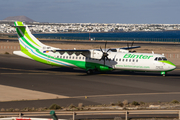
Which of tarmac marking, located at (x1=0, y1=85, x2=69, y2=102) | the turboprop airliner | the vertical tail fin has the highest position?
the vertical tail fin

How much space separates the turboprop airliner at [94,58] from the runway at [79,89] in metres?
1.42

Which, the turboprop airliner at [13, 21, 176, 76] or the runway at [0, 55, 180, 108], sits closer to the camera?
the runway at [0, 55, 180, 108]

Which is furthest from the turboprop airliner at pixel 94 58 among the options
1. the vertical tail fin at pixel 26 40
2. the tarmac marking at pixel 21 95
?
the tarmac marking at pixel 21 95

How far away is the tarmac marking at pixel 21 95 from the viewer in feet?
82.4

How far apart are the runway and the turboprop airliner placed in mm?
1418

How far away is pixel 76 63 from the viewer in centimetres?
4034

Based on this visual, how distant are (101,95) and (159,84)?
8838mm

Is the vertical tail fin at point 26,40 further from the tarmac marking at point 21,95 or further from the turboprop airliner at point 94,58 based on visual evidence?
the tarmac marking at point 21,95

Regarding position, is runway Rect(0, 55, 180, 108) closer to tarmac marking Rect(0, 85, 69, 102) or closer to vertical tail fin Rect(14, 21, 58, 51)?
tarmac marking Rect(0, 85, 69, 102)

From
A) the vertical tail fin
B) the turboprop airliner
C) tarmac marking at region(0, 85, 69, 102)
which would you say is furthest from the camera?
→ the vertical tail fin

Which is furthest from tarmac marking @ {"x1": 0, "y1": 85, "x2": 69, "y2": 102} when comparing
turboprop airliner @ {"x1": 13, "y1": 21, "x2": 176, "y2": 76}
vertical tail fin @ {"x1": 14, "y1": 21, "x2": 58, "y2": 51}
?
vertical tail fin @ {"x1": 14, "y1": 21, "x2": 58, "y2": 51}

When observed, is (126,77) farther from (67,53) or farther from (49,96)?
(49,96)

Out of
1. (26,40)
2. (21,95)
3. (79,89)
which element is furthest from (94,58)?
(21,95)

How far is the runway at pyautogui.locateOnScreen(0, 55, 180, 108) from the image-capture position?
24194 millimetres
